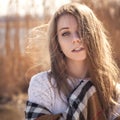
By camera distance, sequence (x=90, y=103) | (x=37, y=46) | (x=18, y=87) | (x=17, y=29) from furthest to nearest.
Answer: (x=18, y=87) → (x=17, y=29) → (x=37, y=46) → (x=90, y=103)

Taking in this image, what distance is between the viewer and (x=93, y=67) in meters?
2.27

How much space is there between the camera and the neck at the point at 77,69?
2.26 m

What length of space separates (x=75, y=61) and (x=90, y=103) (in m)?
0.21

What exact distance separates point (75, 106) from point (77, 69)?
0.71 ft

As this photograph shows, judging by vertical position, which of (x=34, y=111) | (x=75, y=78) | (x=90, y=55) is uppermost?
(x=90, y=55)

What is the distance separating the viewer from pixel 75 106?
6.95 feet

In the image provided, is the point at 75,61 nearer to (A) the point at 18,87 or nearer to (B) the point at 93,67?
(B) the point at 93,67

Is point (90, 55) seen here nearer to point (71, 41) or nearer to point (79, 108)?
point (71, 41)

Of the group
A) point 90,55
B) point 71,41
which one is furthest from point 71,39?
point 90,55

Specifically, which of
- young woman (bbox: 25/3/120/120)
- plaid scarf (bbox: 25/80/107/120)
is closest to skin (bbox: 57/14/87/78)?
young woman (bbox: 25/3/120/120)

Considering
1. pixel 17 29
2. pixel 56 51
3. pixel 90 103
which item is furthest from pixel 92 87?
pixel 17 29

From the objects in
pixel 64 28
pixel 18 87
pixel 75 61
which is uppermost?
A: pixel 64 28

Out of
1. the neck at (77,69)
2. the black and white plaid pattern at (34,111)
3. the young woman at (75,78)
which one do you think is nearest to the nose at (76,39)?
the young woman at (75,78)

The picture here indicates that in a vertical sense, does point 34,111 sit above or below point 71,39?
below
